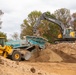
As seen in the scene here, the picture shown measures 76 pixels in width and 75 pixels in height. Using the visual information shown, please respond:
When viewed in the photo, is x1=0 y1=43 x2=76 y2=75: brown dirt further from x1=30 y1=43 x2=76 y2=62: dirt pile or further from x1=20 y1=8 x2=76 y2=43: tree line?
x1=20 y1=8 x2=76 y2=43: tree line

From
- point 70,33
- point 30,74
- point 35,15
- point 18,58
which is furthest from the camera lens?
point 35,15

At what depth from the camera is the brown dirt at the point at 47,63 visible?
14.5 metres

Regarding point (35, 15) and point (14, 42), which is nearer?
point (14, 42)

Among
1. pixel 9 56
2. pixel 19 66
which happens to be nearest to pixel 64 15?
pixel 9 56

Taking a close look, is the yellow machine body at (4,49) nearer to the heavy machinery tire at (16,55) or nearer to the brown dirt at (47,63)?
the heavy machinery tire at (16,55)

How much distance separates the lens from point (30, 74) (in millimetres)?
14250

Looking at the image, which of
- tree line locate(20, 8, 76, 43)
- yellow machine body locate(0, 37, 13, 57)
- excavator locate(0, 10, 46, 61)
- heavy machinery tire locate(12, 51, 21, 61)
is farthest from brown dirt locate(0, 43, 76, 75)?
tree line locate(20, 8, 76, 43)

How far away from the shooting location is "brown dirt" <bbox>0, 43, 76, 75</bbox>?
14.5 meters

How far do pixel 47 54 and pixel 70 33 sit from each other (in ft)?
35.6

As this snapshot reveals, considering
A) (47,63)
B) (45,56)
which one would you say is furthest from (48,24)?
(47,63)

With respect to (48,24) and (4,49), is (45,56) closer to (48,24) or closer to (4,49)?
(4,49)

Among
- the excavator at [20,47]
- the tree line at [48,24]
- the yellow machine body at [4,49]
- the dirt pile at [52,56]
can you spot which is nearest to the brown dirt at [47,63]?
the dirt pile at [52,56]

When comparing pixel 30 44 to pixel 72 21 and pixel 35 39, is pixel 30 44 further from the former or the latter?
pixel 72 21

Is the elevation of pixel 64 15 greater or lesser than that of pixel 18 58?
greater
